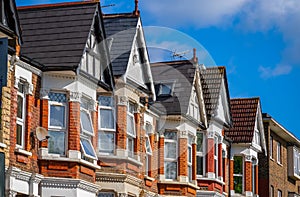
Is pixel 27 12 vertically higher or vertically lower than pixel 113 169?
higher

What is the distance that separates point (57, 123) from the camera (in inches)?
1074

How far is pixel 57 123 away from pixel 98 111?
242 centimetres

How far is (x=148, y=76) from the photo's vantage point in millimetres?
32625

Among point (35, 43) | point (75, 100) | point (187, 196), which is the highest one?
point (35, 43)

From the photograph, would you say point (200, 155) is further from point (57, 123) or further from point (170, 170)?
point (57, 123)

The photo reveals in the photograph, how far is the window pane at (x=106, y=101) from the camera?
97.6ft

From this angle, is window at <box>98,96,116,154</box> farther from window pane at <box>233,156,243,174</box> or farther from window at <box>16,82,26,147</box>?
window pane at <box>233,156,243,174</box>

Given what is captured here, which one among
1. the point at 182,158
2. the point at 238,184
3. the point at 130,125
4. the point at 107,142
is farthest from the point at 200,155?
the point at 107,142

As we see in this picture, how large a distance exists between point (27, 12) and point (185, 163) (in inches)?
394

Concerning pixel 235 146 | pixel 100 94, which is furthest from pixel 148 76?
pixel 235 146

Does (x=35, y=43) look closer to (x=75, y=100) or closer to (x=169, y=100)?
(x=75, y=100)

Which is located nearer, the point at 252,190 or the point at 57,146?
the point at 57,146

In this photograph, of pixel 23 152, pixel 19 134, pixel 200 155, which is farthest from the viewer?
pixel 200 155

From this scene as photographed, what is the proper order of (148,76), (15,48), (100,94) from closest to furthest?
1. (15,48)
2. (100,94)
3. (148,76)
